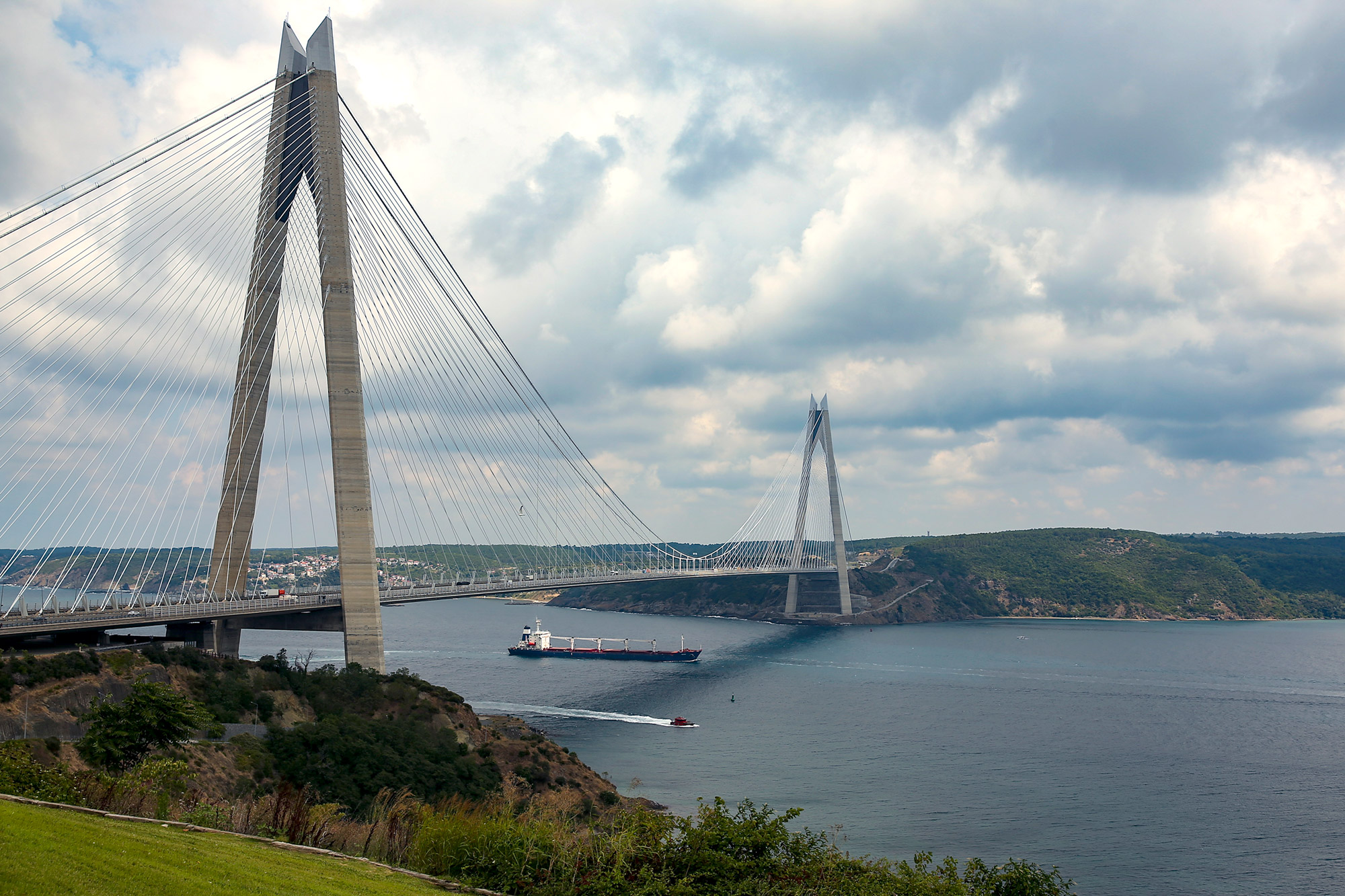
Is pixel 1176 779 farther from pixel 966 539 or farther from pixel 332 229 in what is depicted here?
pixel 966 539

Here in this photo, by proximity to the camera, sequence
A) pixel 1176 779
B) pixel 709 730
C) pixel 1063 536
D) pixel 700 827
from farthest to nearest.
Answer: pixel 1063 536
pixel 709 730
pixel 1176 779
pixel 700 827

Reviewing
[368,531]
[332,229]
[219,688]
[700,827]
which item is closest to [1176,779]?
[700,827]

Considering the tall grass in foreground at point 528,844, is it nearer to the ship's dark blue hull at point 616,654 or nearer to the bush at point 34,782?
the bush at point 34,782

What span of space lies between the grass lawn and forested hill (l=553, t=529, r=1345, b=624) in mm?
127613

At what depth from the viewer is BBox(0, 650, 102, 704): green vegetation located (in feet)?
83.6

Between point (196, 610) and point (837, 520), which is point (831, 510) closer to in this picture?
point (837, 520)

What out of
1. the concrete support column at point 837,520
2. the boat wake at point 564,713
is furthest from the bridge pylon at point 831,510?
the boat wake at point 564,713

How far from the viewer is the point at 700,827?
17609 mm

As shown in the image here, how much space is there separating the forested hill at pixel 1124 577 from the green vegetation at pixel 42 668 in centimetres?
14066

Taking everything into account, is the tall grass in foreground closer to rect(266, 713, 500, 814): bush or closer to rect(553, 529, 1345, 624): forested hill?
rect(266, 713, 500, 814): bush

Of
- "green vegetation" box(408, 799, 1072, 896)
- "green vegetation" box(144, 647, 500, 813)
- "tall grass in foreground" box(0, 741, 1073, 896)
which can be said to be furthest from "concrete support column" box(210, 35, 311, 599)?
"green vegetation" box(408, 799, 1072, 896)

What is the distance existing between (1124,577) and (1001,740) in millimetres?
118623

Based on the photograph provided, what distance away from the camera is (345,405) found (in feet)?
134

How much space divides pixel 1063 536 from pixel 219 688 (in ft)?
603
